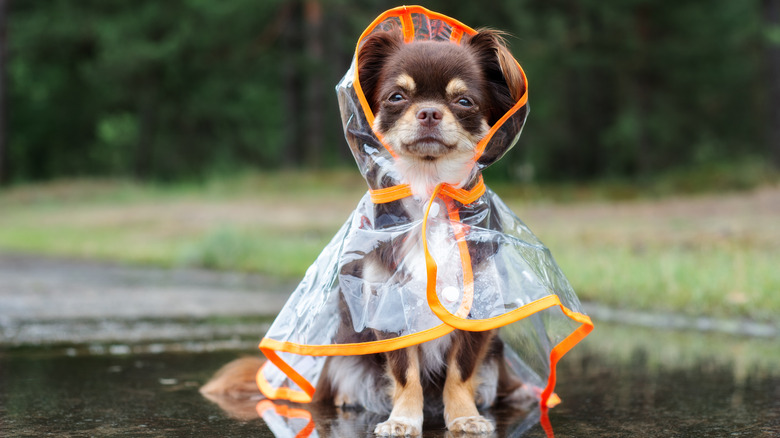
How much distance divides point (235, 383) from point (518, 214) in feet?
29.1

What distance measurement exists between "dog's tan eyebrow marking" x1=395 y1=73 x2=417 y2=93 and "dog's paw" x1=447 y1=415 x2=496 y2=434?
1.14m

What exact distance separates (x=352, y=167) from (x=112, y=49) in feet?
25.4

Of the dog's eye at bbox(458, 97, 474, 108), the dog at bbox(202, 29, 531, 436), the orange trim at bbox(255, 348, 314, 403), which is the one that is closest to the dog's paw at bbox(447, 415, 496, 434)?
the dog at bbox(202, 29, 531, 436)

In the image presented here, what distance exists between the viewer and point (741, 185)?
1501 centimetres

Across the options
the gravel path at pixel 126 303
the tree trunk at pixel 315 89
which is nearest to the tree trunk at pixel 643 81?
the tree trunk at pixel 315 89

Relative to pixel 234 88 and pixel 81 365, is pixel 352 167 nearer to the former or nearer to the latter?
pixel 234 88

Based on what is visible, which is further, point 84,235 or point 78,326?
point 84,235

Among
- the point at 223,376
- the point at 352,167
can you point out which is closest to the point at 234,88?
the point at 352,167

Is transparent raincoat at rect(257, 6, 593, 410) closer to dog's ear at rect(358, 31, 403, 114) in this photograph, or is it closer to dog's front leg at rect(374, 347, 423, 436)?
dog's ear at rect(358, 31, 403, 114)

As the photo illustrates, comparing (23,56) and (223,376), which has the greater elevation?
(23,56)

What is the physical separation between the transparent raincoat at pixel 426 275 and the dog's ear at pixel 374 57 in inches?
2.2

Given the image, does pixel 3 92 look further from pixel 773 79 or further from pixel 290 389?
pixel 290 389

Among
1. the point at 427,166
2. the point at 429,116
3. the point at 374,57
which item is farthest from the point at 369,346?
the point at 374,57

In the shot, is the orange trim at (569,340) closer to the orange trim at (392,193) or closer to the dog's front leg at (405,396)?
the dog's front leg at (405,396)
